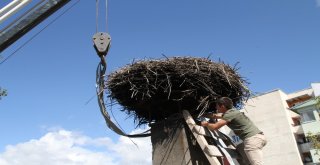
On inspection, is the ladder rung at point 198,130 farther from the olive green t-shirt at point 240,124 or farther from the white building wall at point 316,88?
the white building wall at point 316,88

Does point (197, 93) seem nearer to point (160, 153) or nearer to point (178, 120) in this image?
point (178, 120)

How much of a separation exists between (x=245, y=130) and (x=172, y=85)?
1314 mm

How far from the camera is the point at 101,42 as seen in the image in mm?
6629

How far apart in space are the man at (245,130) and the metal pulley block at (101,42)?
206 centimetres

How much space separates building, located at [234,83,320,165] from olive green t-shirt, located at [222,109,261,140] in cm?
3362

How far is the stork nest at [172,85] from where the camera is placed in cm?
612

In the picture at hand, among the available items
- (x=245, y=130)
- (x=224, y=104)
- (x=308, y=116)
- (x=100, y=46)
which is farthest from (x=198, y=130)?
(x=308, y=116)

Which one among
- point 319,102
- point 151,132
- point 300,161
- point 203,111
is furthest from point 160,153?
point 300,161

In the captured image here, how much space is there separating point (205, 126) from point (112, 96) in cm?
166

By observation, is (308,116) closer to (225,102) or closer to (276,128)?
(276,128)

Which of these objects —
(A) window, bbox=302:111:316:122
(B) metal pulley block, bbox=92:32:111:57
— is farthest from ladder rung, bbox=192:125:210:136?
(A) window, bbox=302:111:316:122

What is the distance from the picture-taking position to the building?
39406 mm

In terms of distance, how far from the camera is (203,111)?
6363 millimetres

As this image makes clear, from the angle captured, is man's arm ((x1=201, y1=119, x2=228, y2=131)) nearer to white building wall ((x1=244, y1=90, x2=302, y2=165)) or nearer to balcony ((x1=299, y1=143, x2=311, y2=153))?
white building wall ((x1=244, y1=90, x2=302, y2=165))
